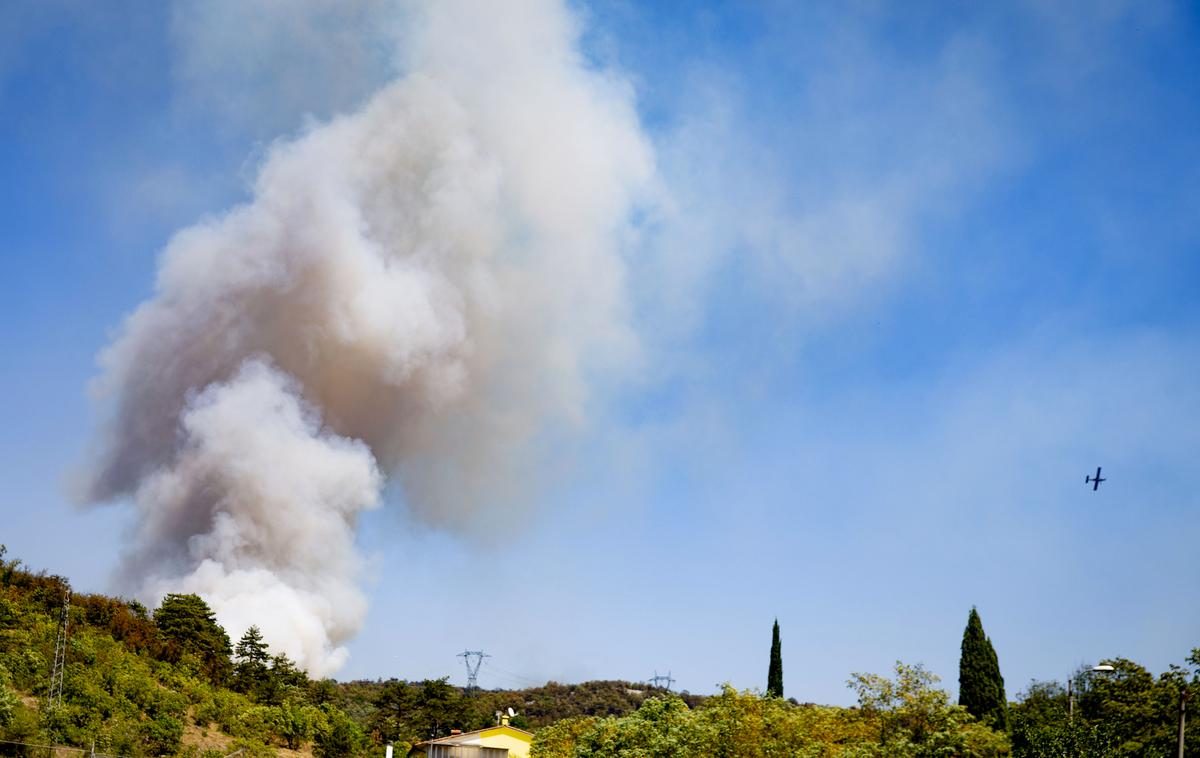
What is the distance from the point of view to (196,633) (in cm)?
7250

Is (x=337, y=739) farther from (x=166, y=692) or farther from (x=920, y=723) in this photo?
(x=920, y=723)

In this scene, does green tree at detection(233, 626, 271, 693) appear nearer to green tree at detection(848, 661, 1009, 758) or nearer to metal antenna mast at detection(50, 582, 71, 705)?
metal antenna mast at detection(50, 582, 71, 705)

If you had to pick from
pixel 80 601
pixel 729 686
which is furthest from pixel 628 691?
pixel 729 686

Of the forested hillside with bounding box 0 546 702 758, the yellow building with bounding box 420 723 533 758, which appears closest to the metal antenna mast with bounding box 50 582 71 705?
the forested hillside with bounding box 0 546 702 758

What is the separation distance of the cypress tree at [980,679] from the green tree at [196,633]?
1930 inches

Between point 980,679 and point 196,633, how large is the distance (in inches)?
2068

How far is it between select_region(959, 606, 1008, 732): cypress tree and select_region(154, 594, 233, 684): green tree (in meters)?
49.0

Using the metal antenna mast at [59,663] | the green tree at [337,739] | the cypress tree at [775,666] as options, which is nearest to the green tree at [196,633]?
the green tree at [337,739]

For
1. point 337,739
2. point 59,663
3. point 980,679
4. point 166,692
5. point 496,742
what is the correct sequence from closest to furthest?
point 980,679
point 59,663
point 166,692
point 337,739
point 496,742

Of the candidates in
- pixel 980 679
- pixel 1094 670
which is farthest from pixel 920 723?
pixel 980 679

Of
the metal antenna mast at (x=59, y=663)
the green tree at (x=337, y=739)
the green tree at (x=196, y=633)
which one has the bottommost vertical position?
the green tree at (x=337, y=739)

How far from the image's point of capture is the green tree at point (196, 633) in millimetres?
71000

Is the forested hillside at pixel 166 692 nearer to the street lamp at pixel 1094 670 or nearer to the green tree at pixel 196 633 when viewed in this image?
the green tree at pixel 196 633

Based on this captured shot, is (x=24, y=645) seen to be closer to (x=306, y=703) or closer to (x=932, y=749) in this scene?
(x=306, y=703)
